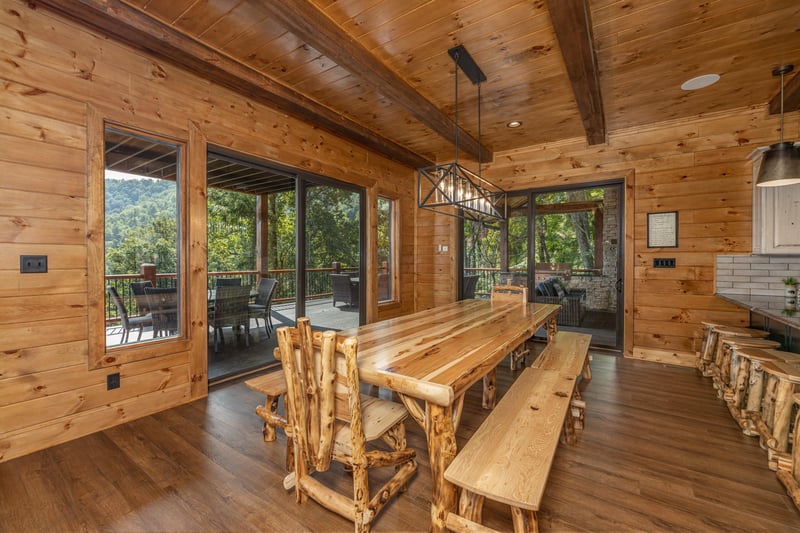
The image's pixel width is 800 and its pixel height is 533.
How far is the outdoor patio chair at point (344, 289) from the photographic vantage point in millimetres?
4371

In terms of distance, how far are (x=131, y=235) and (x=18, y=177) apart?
0.69 meters

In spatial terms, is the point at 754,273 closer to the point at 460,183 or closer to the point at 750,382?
the point at 750,382

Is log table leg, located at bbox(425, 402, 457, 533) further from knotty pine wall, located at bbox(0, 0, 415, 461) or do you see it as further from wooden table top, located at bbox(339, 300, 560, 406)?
knotty pine wall, located at bbox(0, 0, 415, 461)

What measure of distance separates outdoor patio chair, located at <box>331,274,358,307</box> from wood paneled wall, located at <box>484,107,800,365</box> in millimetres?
3322

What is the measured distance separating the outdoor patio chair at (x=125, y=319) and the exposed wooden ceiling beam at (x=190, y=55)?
1.75m

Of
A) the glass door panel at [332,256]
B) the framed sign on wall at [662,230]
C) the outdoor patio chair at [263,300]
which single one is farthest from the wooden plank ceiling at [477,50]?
the outdoor patio chair at [263,300]

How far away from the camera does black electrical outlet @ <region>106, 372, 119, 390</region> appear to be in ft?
8.05

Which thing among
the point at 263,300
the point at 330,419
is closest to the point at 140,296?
the point at 263,300

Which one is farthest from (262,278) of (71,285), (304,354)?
(304,354)

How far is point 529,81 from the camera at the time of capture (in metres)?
3.15

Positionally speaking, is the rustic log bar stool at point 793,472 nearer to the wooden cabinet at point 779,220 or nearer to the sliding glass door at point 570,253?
the wooden cabinet at point 779,220

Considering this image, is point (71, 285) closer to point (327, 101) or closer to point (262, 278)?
point (262, 278)

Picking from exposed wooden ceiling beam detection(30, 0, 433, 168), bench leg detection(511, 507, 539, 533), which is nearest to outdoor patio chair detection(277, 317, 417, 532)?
bench leg detection(511, 507, 539, 533)

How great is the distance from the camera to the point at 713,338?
3.50 m
